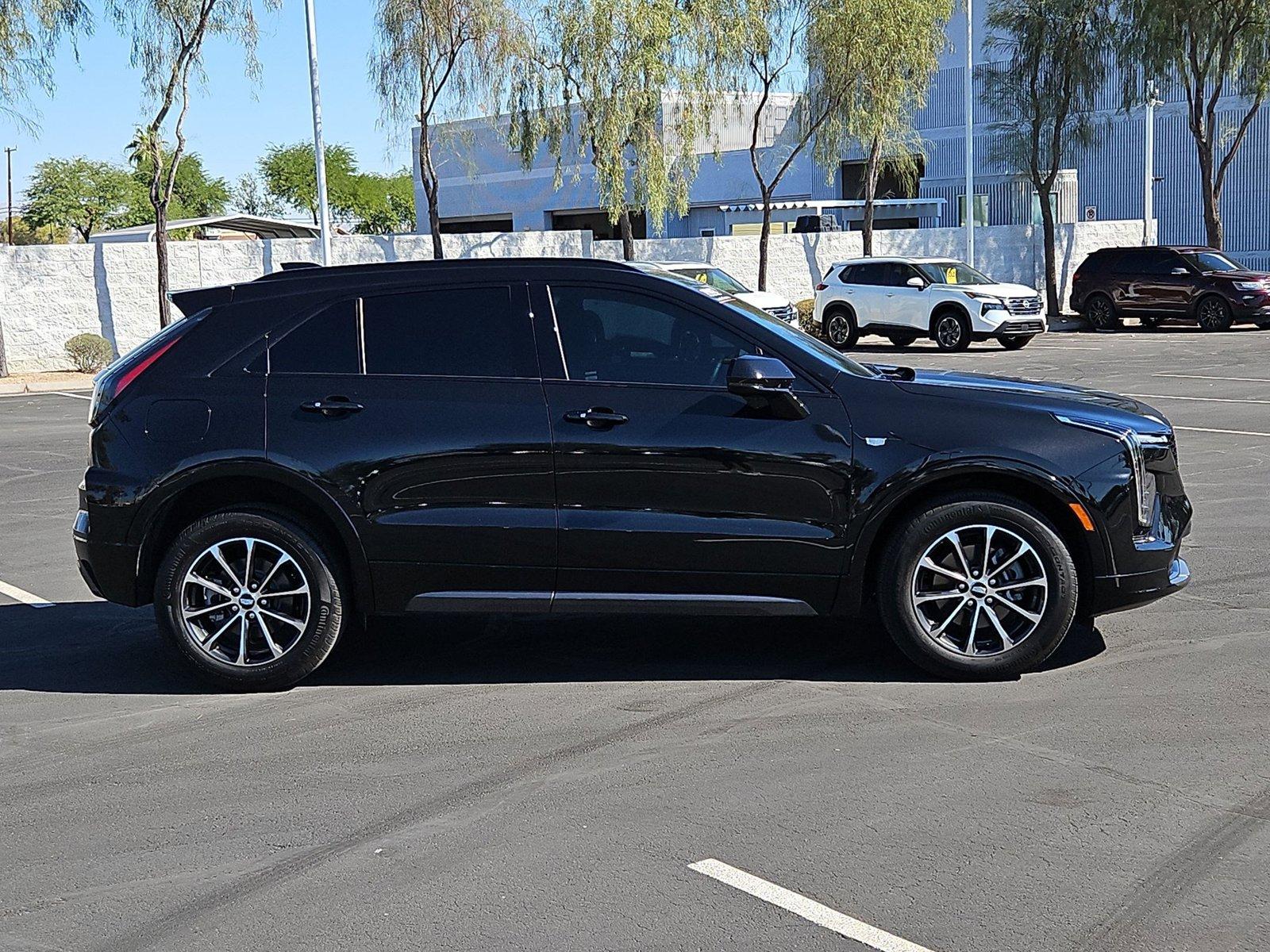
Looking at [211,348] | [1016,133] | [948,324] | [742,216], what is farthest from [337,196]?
[211,348]

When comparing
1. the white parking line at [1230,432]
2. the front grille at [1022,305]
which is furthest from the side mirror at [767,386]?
the front grille at [1022,305]

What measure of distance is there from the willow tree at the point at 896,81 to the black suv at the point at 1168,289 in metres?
6.17

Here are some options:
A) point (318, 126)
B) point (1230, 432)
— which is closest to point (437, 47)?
point (318, 126)

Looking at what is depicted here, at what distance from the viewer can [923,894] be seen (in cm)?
410

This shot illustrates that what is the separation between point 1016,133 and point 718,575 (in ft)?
123

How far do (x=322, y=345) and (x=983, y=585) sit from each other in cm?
305

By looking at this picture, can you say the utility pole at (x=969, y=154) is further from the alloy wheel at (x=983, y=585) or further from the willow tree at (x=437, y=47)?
the alloy wheel at (x=983, y=585)

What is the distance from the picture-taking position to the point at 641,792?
16.3 feet

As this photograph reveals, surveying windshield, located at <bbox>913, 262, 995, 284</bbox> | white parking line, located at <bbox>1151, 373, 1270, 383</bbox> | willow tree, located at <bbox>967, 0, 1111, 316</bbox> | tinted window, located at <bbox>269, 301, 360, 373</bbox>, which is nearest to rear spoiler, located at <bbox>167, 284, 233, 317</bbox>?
tinted window, located at <bbox>269, 301, 360, 373</bbox>

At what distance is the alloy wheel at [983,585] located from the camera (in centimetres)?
615

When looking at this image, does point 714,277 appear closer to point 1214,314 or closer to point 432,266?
point 1214,314

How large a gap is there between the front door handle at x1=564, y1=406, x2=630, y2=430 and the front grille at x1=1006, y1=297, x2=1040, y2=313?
23355mm

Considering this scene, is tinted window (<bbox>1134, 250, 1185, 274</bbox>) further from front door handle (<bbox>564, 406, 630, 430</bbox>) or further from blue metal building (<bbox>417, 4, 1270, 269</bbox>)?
front door handle (<bbox>564, 406, 630, 430</bbox>)

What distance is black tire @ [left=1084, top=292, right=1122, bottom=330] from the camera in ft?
112
